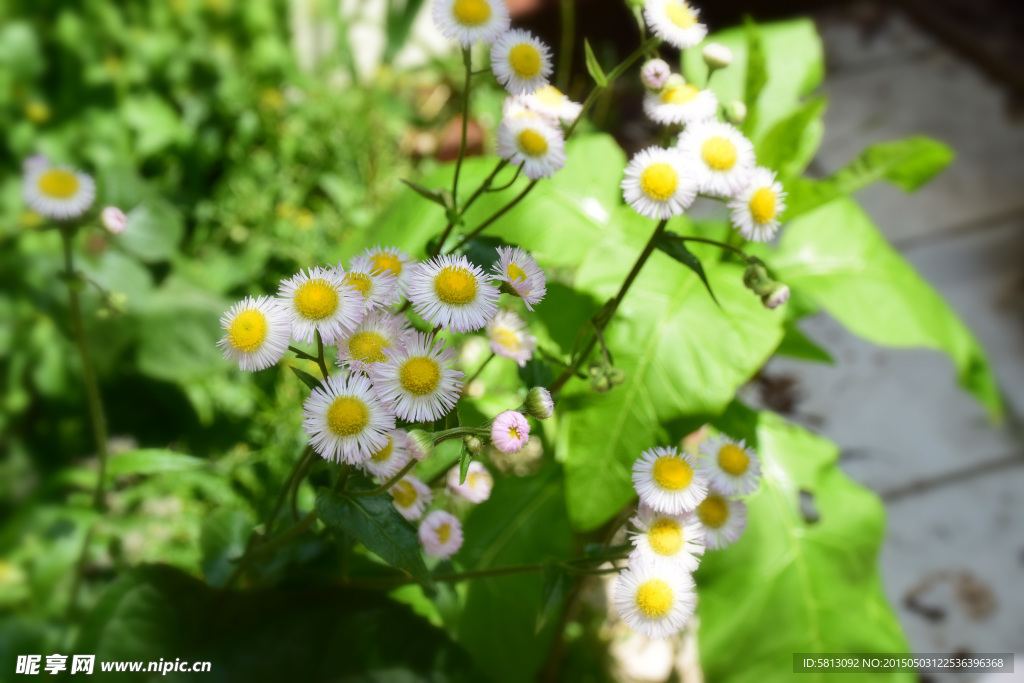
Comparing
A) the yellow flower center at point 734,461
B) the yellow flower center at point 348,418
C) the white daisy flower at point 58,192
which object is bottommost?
the yellow flower center at point 734,461

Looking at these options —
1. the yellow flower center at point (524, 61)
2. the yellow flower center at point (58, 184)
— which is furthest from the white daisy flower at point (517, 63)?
the yellow flower center at point (58, 184)

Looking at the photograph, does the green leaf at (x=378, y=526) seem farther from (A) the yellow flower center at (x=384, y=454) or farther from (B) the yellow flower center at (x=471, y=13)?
(B) the yellow flower center at (x=471, y=13)

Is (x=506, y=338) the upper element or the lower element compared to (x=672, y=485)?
upper

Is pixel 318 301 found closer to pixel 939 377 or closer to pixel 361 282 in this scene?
pixel 361 282

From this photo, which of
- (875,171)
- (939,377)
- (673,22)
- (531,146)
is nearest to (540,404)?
(531,146)

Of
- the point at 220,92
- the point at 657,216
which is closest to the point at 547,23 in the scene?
the point at 220,92
